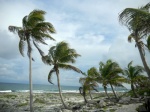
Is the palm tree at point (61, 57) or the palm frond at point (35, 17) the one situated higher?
the palm frond at point (35, 17)

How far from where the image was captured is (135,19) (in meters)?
9.78

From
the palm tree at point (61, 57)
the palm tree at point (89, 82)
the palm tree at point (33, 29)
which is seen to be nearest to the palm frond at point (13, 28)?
the palm tree at point (33, 29)

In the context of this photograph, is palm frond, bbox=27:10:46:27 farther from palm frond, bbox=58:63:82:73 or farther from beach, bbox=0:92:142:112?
beach, bbox=0:92:142:112

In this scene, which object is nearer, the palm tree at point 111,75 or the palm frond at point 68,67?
the palm frond at point 68,67

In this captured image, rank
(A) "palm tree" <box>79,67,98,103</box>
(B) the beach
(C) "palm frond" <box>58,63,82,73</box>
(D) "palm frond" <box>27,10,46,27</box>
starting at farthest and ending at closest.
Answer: (A) "palm tree" <box>79,67,98,103</box> → (C) "palm frond" <box>58,63,82,73</box> → (B) the beach → (D) "palm frond" <box>27,10,46,27</box>

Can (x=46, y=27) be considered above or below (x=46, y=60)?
above

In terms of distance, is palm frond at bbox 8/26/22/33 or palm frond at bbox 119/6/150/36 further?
palm frond at bbox 8/26/22/33

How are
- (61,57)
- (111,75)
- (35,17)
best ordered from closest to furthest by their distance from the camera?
(35,17)
(61,57)
(111,75)

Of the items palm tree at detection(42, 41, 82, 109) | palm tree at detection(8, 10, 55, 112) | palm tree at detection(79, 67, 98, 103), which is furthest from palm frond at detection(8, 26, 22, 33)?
palm tree at detection(79, 67, 98, 103)

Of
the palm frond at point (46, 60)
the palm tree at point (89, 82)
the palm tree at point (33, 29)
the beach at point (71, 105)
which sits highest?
the palm tree at point (33, 29)

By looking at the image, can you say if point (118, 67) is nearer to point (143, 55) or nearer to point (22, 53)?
point (143, 55)

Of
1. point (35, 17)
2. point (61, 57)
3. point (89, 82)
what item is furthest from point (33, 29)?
point (89, 82)

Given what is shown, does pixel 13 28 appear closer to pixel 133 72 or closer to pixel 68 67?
pixel 68 67

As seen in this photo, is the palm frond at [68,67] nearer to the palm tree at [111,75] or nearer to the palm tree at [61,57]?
the palm tree at [61,57]
